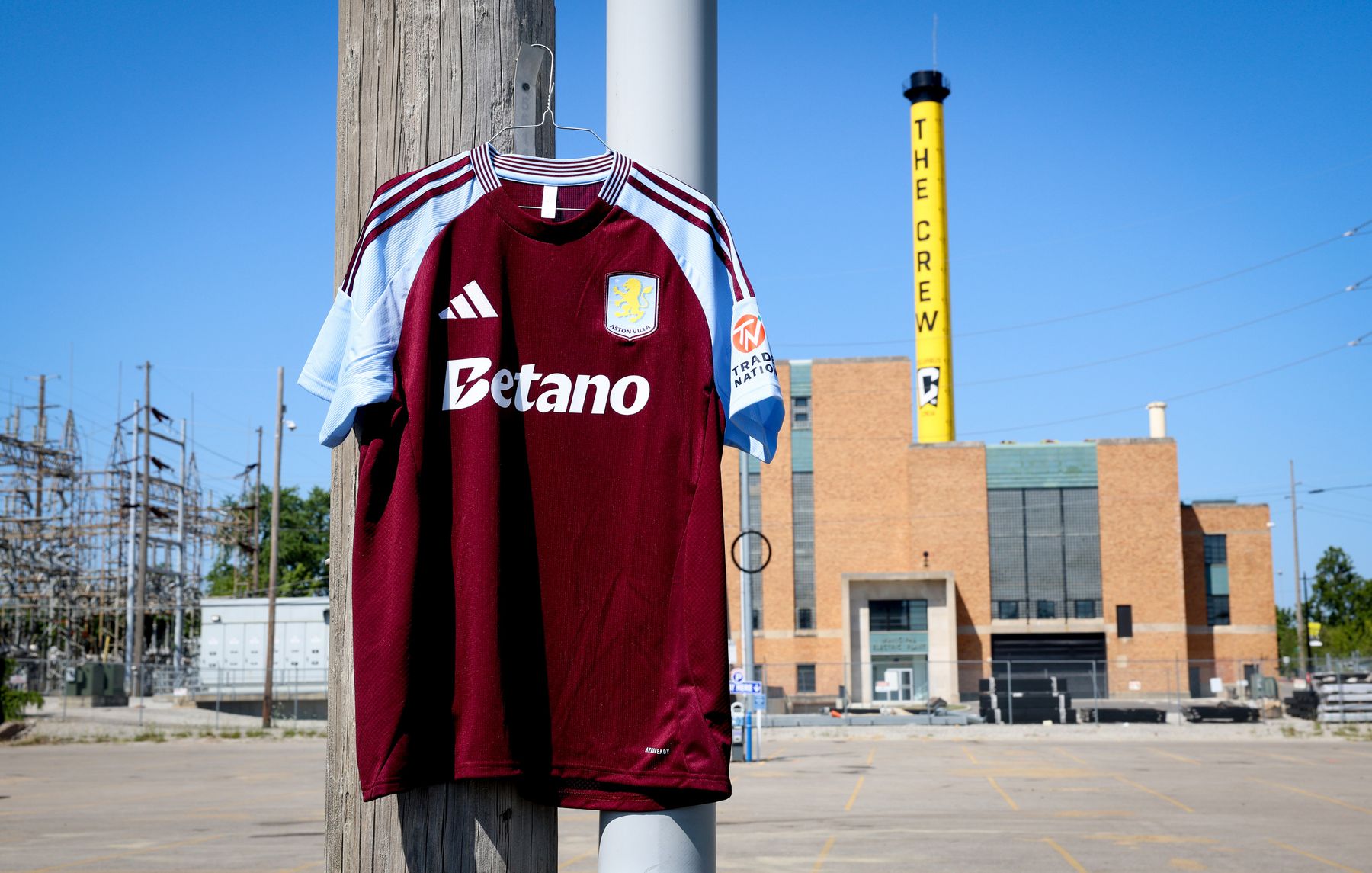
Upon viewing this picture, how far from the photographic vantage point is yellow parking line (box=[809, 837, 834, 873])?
1080cm

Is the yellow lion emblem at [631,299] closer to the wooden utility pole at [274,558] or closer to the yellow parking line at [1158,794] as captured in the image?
the yellow parking line at [1158,794]

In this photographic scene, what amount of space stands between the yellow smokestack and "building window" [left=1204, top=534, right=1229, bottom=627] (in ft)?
48.4

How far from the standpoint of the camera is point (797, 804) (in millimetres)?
16969

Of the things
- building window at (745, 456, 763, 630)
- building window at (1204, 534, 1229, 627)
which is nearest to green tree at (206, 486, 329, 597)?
building window at (745, 456, 763, 630)

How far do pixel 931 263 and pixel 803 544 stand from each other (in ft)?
→ 52.9

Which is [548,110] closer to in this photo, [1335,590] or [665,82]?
[665,82]

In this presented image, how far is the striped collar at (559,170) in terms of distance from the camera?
314cm

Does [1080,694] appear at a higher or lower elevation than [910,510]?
lower

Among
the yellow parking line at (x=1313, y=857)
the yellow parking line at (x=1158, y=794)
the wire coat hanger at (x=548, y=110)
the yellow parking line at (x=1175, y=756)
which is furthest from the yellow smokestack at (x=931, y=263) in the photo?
the wire coat hanger at (x=548, y=110)

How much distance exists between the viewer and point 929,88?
223 feet

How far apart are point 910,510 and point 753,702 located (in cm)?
3701

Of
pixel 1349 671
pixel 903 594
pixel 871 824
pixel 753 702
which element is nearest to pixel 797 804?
Result: pixel 871 824

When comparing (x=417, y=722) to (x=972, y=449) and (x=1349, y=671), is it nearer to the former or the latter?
(x=1349, y=671)

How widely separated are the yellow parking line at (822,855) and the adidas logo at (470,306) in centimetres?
868
